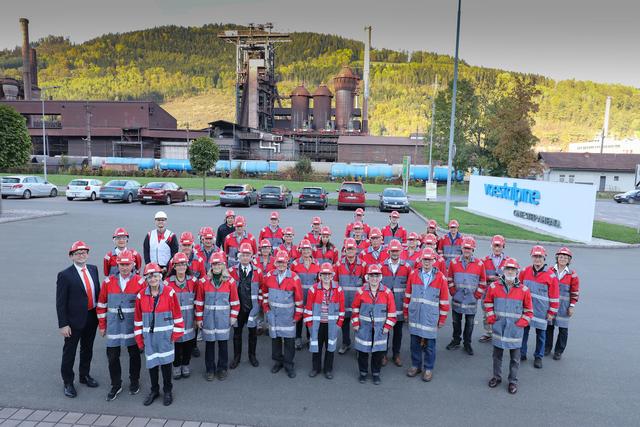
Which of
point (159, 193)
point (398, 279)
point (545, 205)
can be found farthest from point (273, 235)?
point (159, 193)

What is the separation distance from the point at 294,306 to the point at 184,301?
145cm

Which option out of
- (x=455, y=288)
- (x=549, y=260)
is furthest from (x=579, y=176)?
(x=455, y=288)

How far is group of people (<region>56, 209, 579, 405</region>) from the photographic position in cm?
495

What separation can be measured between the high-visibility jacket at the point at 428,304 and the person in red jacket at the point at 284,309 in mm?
1556

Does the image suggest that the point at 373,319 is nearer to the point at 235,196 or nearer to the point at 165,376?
the point at 165,376

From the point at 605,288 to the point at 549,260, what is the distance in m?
3.05

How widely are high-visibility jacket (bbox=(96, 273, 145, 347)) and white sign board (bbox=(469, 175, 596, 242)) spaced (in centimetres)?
1600

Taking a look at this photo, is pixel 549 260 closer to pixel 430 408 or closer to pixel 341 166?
pixel 430 408

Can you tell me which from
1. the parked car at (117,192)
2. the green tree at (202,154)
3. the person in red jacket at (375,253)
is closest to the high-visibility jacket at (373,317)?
the person in red jacket at (375,253)

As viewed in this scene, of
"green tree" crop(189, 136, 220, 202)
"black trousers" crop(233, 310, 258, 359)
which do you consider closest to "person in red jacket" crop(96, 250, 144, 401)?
"black trousers" crop(233, 310, 258, 359)

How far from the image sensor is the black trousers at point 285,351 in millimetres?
5699

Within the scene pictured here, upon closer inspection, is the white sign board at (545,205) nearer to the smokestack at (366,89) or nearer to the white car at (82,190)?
the white car at (82,190)

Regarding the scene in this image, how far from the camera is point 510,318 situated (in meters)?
5.41

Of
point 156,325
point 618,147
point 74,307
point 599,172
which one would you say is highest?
point 618,147
